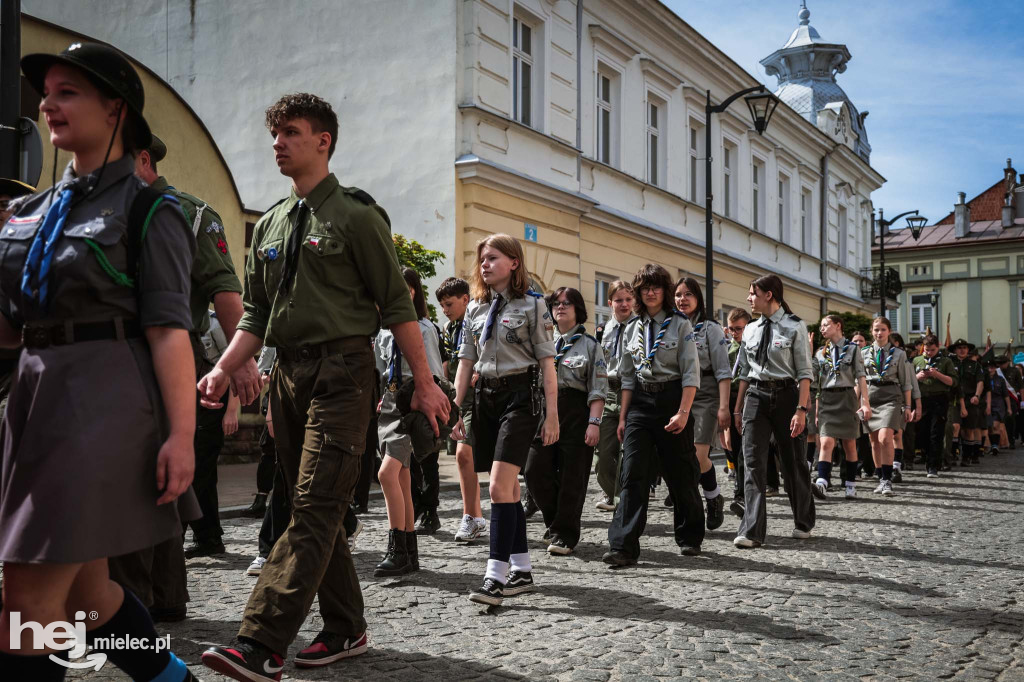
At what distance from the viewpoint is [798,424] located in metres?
7.96

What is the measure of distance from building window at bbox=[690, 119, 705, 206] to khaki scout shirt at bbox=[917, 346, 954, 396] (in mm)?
10520

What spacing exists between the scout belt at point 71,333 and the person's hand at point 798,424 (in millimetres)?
6198

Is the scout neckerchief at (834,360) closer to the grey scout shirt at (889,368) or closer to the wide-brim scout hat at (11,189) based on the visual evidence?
the grey scout shirt at (889,368)

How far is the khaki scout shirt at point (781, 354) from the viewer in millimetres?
8070

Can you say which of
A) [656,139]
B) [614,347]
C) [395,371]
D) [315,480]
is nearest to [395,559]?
[395,371]

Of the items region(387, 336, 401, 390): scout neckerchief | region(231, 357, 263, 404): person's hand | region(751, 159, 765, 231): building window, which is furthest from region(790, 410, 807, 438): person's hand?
region(751, 159, 765, 231): building window

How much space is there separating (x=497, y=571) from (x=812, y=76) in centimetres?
4002

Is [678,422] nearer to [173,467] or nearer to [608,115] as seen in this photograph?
[173,467]

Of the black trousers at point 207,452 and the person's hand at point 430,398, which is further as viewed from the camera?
the black trousers at point 207,452

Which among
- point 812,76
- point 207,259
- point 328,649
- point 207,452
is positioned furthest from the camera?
point 812,76

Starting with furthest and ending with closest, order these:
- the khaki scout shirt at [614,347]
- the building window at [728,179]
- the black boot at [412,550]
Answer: the building window at [728,179], the khaki scout shirt at [614,347], the black boot at [412,550]

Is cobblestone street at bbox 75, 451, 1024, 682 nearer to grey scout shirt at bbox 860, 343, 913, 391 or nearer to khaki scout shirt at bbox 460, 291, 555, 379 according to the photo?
khaki scout shirt at bbox 460, 291, 555, 379

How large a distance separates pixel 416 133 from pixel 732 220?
496 inches

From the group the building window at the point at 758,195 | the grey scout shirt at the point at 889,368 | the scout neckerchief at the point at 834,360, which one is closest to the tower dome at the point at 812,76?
the building window at the point at 758,195
